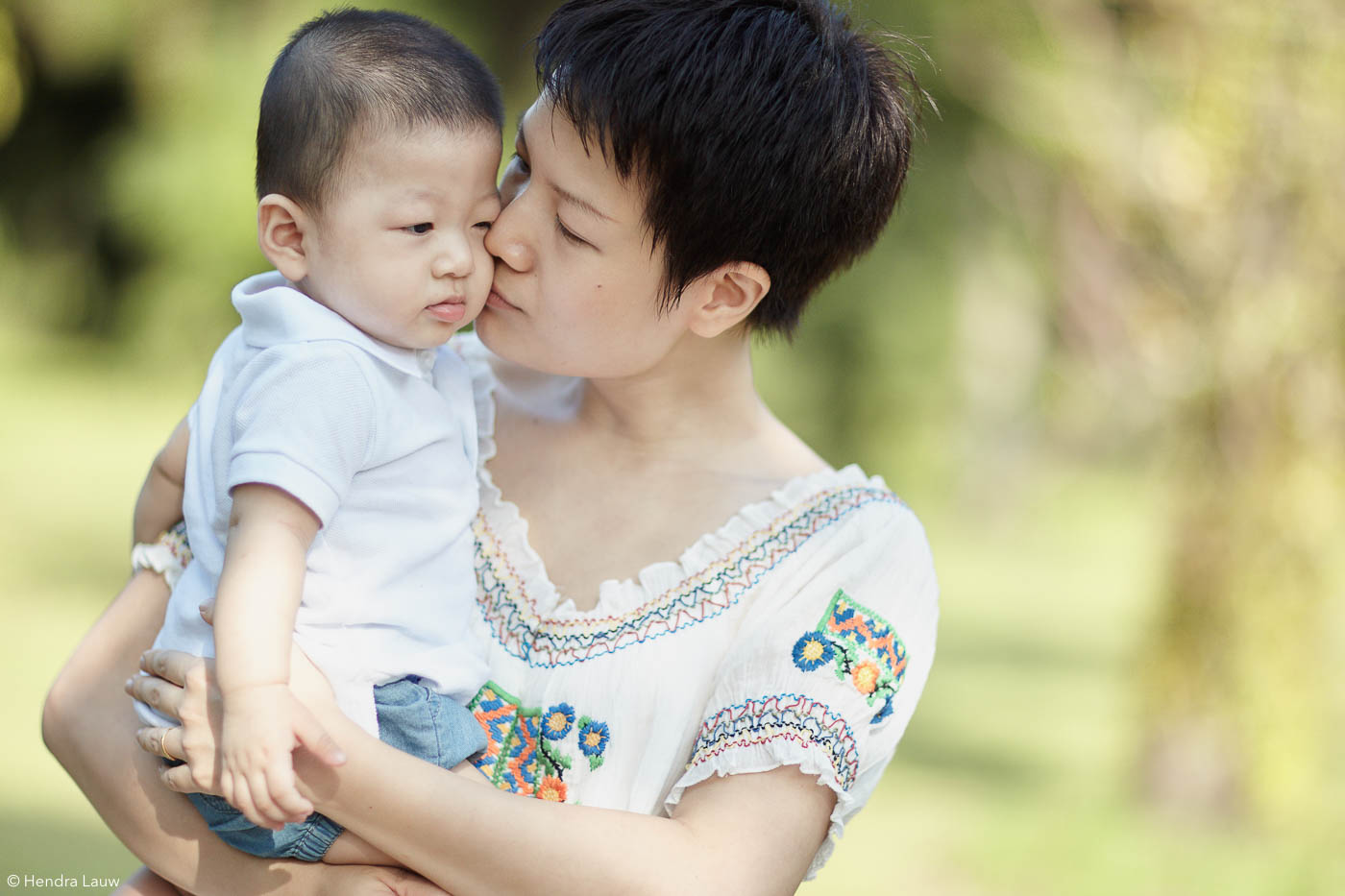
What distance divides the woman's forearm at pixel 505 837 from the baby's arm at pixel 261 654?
0.09 metres

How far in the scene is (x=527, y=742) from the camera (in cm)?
174

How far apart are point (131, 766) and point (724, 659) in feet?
2.43

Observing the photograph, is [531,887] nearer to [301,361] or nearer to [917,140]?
[301,361]

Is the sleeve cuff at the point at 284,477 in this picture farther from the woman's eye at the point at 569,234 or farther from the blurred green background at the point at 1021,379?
the blurred green background at the point at 1021,379

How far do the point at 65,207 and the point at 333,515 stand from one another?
12.7m

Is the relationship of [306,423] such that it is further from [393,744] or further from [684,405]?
[684,405]

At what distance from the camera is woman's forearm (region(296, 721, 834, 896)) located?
4.86 ft

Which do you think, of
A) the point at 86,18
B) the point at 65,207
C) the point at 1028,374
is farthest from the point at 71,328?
the point at 1028,374

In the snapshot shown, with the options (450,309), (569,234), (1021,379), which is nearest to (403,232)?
(450,309)

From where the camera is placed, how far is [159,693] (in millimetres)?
1546

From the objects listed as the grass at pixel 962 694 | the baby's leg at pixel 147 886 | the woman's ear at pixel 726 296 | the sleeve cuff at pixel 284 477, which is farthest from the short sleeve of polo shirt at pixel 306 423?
the grass at pixel 962 694

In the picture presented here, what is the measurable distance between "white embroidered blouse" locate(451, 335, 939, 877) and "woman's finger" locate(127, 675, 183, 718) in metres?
0.37

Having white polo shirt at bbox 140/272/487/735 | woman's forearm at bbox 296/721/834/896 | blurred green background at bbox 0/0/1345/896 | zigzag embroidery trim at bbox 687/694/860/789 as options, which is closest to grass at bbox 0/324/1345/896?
blurred green background at bbox 0/0/1345/896

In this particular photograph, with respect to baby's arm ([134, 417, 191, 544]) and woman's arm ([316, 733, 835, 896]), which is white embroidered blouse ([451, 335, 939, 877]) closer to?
woman's arm ([316, 733, 835, 896])
